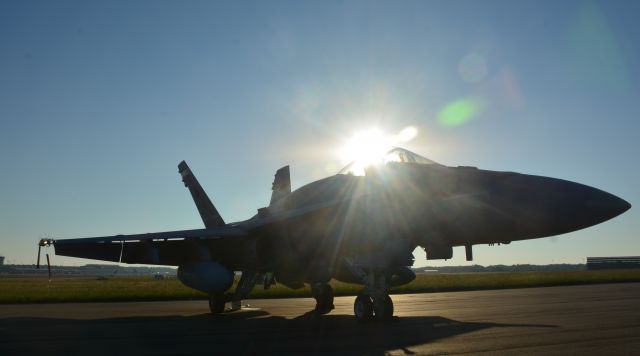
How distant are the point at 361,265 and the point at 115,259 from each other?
8056mm

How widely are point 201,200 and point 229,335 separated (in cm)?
1054

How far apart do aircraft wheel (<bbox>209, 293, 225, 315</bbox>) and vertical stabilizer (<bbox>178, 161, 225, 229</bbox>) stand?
11.0 ft

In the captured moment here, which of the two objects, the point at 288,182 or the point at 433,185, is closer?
the point at 433,185

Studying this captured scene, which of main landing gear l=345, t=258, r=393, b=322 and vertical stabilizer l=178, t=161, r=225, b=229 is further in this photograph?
vertical stabilizer l=178, t=161, r=225, b=229

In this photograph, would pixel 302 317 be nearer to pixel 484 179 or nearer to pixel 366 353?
pixel 484 179

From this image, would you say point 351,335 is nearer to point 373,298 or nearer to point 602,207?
point 373,298

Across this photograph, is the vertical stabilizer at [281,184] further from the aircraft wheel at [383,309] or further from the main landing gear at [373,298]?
the aircraft wheel at [383,309]

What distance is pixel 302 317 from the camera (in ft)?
46.2

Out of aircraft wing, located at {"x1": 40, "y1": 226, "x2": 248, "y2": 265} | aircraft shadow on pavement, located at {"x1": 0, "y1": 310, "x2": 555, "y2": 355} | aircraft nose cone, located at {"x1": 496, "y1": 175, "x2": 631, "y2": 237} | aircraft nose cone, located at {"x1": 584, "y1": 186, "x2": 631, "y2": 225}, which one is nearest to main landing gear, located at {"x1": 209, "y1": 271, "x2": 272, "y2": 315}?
aircraft wing, located at {"x1": 40, "y1": 226, "x2": 248, "y2": 265}

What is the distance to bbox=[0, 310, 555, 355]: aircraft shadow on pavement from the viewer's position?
779 cm

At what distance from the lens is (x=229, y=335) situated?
32.0ft

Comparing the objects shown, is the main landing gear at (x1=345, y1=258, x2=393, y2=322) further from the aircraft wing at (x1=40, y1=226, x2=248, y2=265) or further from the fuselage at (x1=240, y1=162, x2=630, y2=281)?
the aircraft wing at (x1=40, y1=226, x2=248, y2=265)

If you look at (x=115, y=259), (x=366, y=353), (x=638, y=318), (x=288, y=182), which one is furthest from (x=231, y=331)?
(x=288, y=182)

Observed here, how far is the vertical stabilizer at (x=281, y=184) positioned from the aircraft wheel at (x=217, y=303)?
178 inches
